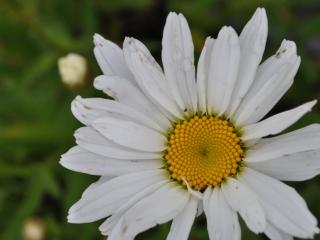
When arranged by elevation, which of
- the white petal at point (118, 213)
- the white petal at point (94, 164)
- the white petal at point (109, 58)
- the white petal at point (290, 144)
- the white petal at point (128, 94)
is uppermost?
the white petal at point (109, 58)

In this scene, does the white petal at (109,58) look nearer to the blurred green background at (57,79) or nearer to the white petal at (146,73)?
the white petal at (146,73)

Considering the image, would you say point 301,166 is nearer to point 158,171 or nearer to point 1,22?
point 158,171

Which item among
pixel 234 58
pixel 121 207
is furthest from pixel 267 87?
pixel 121 207

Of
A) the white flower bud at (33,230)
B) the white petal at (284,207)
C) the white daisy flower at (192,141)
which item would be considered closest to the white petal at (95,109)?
the white daisy flower at (192,141)

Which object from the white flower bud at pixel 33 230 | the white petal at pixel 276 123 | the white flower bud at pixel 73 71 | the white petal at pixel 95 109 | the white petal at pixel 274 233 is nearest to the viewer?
the white petal at pixel 276 123

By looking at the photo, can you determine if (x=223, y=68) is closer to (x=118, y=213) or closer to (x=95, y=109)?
(x=95, y=109)
